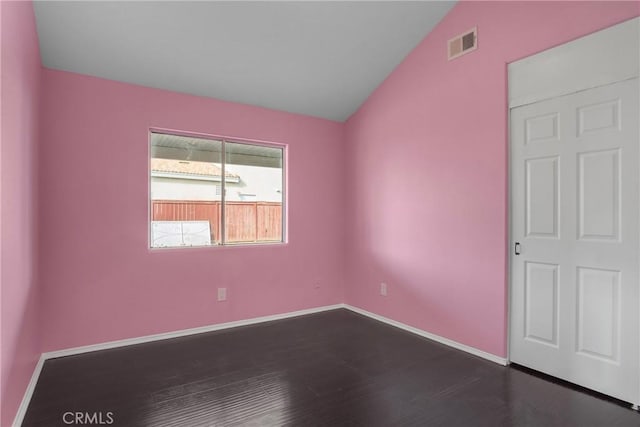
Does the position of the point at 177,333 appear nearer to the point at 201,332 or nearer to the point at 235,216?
the point at 201,332

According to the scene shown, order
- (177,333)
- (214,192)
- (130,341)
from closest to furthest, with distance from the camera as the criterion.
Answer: (130,341), (177,333), (214,192)

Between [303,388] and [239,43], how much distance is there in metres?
2.98

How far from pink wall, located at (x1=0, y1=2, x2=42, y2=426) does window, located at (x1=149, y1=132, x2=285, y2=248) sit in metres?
1.03

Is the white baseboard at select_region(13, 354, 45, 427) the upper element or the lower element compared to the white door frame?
lower

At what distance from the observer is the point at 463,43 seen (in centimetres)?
318

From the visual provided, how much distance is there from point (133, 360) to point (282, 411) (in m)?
1.54

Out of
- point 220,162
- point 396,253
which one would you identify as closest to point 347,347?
point 396,253

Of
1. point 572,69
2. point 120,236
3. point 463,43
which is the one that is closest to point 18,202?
point 120,236

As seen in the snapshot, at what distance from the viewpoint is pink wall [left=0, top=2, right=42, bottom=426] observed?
1.66m

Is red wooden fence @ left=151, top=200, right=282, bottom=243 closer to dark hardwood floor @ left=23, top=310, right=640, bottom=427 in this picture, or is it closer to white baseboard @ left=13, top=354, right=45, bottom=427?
dark hardwood floor @ left=23, top=310, right=640, bottom=427

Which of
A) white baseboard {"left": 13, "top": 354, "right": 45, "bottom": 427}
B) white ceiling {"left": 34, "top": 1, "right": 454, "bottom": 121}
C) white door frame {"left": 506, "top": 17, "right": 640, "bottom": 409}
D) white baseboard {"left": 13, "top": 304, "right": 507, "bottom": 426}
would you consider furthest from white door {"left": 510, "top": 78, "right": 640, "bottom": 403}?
white baseboard {"left": 13, "top": 354, "right": 45, "bottom": 427}

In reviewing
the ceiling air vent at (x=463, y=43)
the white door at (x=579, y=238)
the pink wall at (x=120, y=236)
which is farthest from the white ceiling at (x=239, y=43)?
the white door at (x=579, y=238)

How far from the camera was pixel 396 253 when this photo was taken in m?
3.92

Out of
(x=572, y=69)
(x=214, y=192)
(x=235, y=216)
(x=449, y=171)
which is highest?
(x=572, y=69)
